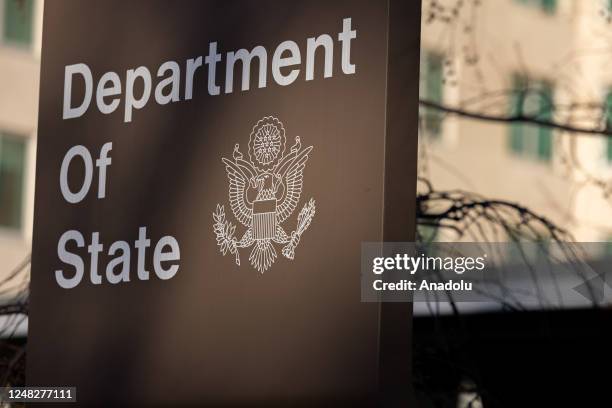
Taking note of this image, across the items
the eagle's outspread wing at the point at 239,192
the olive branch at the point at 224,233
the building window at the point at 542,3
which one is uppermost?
the building window at the point at 542,3

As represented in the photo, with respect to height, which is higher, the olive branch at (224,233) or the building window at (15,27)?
the building window at (15,27)

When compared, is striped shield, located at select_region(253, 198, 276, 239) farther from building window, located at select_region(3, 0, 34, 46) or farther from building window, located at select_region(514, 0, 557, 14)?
building window, located at select_region(514, 0, 557, 14)

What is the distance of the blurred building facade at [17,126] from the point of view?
2327cm

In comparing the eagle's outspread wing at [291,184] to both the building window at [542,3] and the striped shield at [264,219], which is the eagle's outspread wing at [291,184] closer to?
the striped shield at [264,219]

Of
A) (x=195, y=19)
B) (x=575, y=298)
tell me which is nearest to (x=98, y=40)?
(x=195, y=19)

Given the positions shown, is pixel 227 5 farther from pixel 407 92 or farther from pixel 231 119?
pixel 407 92

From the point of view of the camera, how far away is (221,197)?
3820 millimetres

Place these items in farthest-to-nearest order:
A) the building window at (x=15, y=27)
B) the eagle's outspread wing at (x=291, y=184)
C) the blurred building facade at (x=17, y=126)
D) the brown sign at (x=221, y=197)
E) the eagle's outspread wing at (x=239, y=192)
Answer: the building window at (x=15, y=27) < the blurred building facade at (x=17, y=126) < the eagle's outspread wing at (x=239, y=192) < the eagle's outspread wing at (x=291, y=184) < the brown sign at (x=221, y=197)

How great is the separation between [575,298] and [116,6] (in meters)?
2.99

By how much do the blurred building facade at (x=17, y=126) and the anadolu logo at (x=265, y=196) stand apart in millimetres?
19342

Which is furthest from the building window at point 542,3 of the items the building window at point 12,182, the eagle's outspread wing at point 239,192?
the eagle's outspread wing at point 239,192

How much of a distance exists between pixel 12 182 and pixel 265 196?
801 inches

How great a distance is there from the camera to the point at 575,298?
249 inches

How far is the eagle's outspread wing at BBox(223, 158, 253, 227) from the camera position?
3.73 meters
